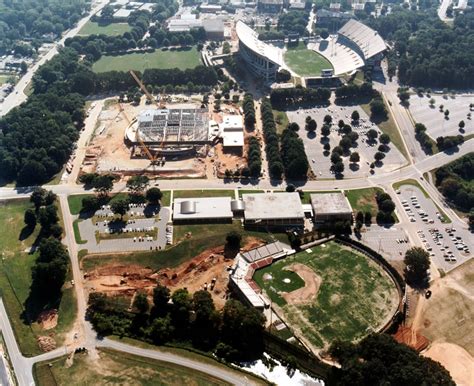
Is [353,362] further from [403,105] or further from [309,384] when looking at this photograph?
[403,105]

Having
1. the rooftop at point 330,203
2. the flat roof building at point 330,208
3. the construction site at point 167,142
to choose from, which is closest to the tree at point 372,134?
the rooftop at point 330,203

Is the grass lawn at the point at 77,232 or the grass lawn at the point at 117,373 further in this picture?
the grass lawn at the point at 77,232

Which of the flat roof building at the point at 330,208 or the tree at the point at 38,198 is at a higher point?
the flat roof building at the point at 330,208

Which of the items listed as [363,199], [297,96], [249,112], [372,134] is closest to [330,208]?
[363,199]

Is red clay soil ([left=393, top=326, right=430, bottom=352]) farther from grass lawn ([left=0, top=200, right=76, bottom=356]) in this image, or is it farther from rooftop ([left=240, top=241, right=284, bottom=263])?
grass lawn ([left=0, top=200, right=76, bottom=356])

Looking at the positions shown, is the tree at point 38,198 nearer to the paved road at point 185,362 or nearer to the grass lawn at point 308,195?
the paved road at point 185,362

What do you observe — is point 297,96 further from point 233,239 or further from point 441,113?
point 233,239
